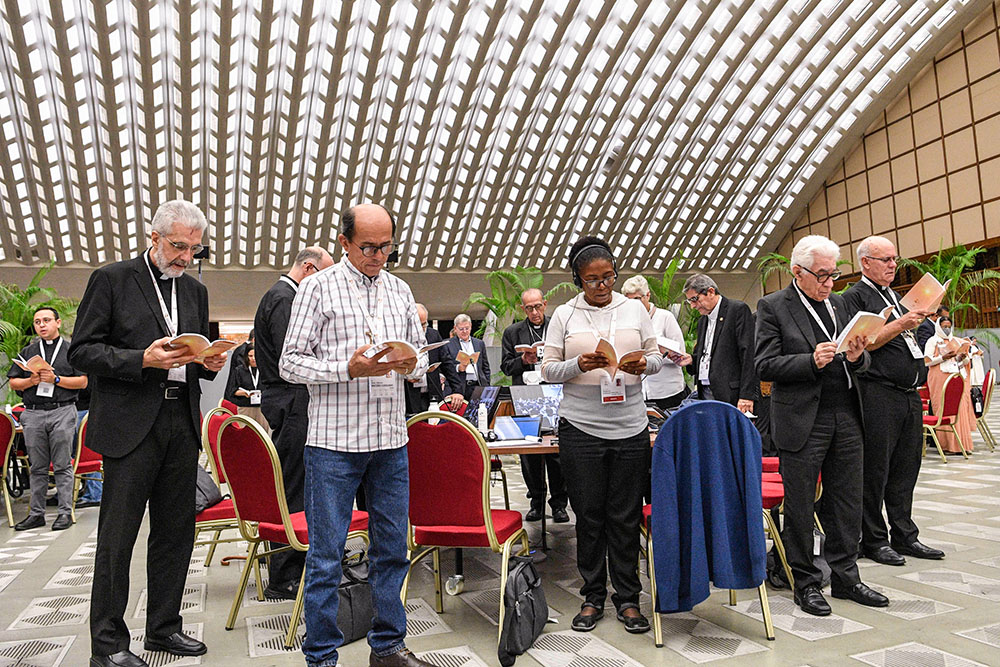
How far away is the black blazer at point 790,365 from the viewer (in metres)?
3.33

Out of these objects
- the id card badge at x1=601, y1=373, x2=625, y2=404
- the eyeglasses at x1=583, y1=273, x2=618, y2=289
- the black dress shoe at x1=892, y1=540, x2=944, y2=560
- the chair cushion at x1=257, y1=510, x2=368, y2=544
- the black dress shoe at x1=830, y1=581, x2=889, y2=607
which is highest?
the eyeglasses at x1=583, y1=273, x2=618, y2=289

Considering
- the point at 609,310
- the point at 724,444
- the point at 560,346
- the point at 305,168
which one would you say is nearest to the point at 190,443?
the point at 560,346

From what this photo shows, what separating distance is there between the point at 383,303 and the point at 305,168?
808 inches

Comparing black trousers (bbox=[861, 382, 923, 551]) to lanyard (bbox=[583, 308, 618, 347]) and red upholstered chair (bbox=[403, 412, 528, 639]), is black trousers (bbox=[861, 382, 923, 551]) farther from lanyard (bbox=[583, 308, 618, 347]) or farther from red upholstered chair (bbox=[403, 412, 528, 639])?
red upholstered chair (bbox=[403, 412, 528, 639])

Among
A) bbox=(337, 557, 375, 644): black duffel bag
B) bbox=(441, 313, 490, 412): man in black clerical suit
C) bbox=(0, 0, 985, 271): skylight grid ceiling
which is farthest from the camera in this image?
bbox=(0, 0, 985, 271): skylight grid ceiling

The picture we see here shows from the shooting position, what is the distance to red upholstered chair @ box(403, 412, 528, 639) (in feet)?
9.88

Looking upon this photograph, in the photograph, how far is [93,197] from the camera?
69.9 feet

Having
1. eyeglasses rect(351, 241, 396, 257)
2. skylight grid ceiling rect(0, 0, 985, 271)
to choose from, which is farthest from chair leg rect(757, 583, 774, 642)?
skylight grid ceiling rect(0, 0, 985, 271)

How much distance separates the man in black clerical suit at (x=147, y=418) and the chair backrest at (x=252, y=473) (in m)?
0.14

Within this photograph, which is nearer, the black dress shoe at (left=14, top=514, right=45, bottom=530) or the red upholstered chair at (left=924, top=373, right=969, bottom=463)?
the black dress shoe at (left=14, top=514, right=45, bottom=530)

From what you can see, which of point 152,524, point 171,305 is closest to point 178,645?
point 152,524

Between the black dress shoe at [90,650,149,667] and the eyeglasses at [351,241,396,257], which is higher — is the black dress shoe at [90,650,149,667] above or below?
below

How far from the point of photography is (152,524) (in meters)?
3.01

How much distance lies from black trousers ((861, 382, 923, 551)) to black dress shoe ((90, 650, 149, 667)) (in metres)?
3.40
